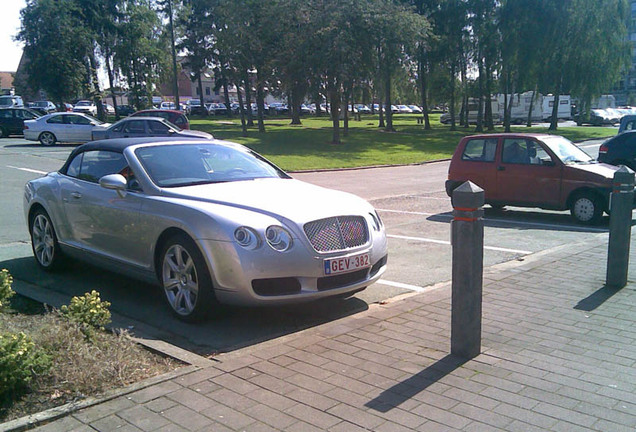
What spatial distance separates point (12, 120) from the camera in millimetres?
34969

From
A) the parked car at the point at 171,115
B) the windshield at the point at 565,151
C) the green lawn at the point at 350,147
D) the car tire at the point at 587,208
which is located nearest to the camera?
the car tire at the point at 587,208

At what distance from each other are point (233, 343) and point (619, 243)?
4.46 m

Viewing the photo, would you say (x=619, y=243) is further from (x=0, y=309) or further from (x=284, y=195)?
(x=0, y=309)

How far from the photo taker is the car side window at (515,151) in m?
12.4

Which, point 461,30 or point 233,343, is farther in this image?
point 461,30

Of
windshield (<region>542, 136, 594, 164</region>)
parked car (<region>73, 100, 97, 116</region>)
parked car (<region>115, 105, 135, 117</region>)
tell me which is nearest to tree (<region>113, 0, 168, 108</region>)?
parked car (<region>115, 105, 135, 117</region>)

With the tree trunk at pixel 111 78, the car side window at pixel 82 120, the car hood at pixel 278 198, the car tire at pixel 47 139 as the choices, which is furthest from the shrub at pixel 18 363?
the tree trunk at pixel 111 78

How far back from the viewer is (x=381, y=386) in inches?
162

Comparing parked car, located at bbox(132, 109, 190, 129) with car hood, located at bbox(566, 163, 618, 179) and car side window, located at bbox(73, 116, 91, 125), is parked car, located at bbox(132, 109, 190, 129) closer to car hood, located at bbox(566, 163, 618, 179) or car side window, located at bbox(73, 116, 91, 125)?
car side window, located at bbox(73, 116, 91, 125)

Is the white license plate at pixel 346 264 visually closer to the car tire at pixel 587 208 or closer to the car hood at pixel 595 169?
the car tire at pixel 587 208

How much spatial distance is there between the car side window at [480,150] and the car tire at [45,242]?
28.6 ft

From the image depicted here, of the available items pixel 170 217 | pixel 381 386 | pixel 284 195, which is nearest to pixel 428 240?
pixel 284 195

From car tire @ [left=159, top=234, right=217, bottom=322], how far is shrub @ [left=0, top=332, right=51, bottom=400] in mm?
1604

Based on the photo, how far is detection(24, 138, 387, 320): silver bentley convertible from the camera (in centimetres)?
530
